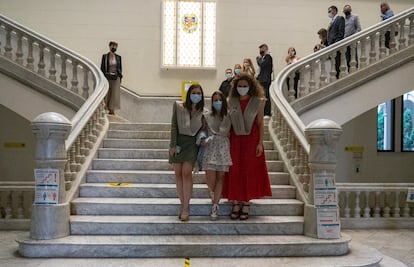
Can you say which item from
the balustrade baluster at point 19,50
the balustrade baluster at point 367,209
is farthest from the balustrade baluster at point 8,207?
the balustrade baluster at point 367,209

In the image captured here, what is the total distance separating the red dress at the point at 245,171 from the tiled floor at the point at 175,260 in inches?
33.4

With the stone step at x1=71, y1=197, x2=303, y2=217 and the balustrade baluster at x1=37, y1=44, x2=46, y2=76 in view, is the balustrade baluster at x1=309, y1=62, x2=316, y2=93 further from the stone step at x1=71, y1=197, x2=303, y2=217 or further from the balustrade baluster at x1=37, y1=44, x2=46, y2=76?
the balustrade baluster at x1=37, y1=44, x2=46, y2=76

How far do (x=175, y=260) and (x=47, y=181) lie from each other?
1.57 meters

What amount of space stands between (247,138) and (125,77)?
694 cm

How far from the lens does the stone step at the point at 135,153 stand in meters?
6.74

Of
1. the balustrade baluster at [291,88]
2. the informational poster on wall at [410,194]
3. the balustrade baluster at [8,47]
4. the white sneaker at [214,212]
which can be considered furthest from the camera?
the balustrade baluster at [8,47]

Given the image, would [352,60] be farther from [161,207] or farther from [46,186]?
[46,186]

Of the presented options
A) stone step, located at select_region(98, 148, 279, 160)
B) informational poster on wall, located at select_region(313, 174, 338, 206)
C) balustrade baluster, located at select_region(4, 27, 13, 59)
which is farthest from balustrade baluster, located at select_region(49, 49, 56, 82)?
informational poster on wall, located at select_region(313, 174, 338, 206)

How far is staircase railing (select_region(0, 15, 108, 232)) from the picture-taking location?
624cm

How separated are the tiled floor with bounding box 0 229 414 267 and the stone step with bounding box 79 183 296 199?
3.46 ft

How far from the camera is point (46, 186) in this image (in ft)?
15.7

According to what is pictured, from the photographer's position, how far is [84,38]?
452 inches

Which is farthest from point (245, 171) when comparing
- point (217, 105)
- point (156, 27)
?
point (156, 27)

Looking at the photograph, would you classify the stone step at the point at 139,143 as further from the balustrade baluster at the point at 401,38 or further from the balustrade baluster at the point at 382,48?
the balustrade baluster at the point at 401,38
